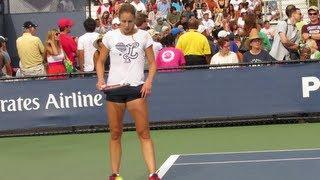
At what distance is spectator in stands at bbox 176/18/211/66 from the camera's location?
14891mm

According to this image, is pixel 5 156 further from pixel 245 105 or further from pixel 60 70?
pixel 245 105

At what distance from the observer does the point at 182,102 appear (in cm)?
1450

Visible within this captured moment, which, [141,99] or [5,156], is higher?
[141,99]

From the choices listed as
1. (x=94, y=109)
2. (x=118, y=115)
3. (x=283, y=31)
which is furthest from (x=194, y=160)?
(x=283, y=31)

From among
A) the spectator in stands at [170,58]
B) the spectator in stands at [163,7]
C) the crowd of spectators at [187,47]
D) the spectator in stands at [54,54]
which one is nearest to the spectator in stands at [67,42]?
the crowd of spectators at [187,47]

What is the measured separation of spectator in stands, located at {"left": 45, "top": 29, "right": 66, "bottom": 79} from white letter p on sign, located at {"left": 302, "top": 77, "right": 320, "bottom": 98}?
4.48m

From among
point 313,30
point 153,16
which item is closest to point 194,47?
point 313,30

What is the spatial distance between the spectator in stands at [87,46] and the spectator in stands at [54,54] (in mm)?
416

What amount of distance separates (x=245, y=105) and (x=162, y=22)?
862 centimetres

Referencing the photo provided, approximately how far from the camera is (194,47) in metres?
15.0

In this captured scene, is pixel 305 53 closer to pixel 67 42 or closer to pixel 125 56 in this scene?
pixel 67 42

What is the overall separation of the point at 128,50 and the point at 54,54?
273 inches

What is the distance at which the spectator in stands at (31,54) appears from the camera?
15.6 m

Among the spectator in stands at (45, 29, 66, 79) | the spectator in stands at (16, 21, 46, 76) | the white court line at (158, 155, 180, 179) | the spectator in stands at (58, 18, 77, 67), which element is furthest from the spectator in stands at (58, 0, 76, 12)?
the white court line at (158, 155, 180, 179)
